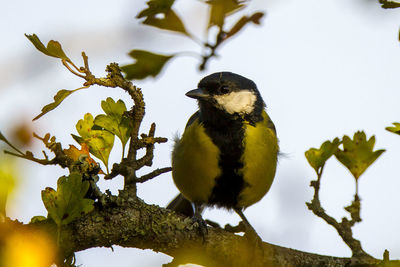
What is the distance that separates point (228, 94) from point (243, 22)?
7.70ft

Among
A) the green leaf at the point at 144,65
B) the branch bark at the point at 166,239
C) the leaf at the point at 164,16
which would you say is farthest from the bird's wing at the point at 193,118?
the leaf at the point at 164,16

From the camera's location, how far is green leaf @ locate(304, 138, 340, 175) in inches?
95.2

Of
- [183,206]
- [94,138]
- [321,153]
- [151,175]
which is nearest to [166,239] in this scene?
[151,175]

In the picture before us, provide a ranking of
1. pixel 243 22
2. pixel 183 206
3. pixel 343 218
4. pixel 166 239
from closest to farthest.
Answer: pixel 243 22, pixel 166 239, pixel 343 218, pixel 183 206

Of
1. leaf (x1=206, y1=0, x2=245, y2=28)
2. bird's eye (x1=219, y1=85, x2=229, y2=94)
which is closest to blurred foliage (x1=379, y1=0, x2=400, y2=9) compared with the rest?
leaf (x1=206, y1=0, x2=245, y2=28)

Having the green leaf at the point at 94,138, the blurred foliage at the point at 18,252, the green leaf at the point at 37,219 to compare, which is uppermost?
the green leaf at the point at 94,138

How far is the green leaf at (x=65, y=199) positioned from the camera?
1.89m

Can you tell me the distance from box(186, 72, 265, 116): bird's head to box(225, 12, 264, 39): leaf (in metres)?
2.21

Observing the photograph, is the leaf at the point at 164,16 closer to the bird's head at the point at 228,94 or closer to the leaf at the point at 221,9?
the leaf at the point at 221,9

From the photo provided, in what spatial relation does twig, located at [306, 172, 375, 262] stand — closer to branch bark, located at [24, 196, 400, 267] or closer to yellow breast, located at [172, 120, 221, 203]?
branch bark, located at [24, 196, 400, 267]

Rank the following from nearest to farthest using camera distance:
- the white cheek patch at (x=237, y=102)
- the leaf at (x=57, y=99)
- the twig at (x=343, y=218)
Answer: the leaf at (x=57, y=99) < the twig at (x=343, y=218) < the white cheek patch at (x=237, y=102)

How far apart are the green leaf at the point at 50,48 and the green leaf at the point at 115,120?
43 centimetres

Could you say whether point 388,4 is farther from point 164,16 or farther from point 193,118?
point 193,118

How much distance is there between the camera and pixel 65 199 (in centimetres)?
189
